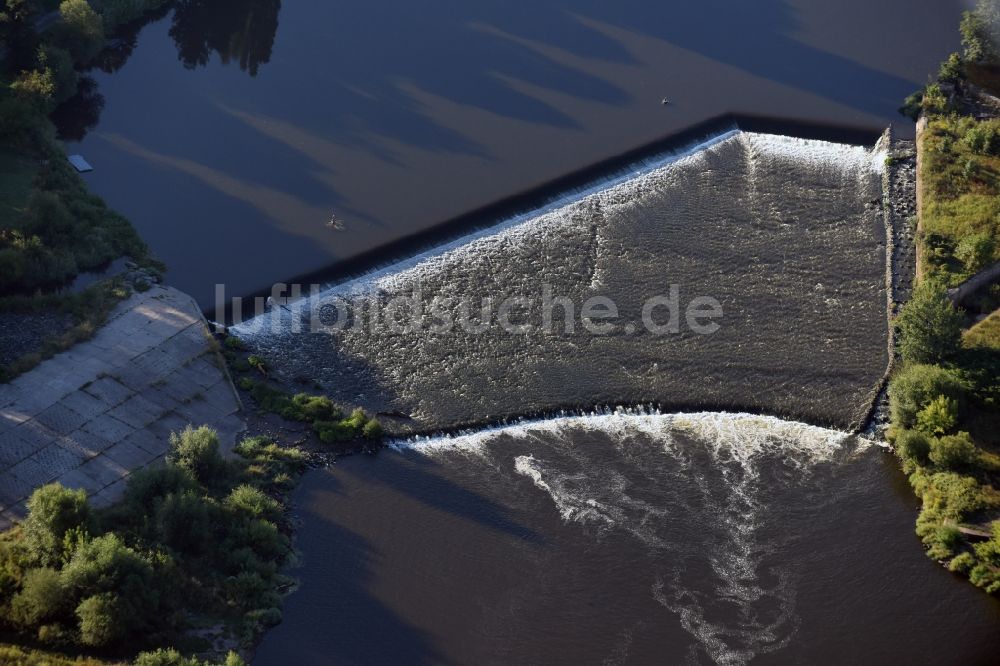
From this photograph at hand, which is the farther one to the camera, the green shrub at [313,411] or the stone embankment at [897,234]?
the stone embankment at [897,234]

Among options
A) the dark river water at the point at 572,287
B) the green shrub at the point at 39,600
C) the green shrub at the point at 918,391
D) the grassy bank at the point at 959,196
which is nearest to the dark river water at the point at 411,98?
the dark river water at the point at 572,287

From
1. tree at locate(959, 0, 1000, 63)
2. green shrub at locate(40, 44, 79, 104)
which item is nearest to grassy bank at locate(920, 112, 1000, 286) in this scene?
tree at locate(959, 0, 1000, 63)

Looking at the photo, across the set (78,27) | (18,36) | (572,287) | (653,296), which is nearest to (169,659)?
(572,287)

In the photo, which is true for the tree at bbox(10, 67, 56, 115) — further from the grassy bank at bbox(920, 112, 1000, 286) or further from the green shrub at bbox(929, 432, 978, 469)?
the green shrub at bbox(929, 432, 978, 469)

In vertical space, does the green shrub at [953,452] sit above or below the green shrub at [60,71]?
A: below

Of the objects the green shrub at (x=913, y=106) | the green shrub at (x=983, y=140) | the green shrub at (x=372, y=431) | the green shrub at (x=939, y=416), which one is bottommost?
the green shrub at (x=372, y=431)

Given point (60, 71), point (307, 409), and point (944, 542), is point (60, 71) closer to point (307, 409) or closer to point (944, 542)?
point (307, 409)

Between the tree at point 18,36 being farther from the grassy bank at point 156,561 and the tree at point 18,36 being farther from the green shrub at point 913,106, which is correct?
the green shrub at point 913,106
